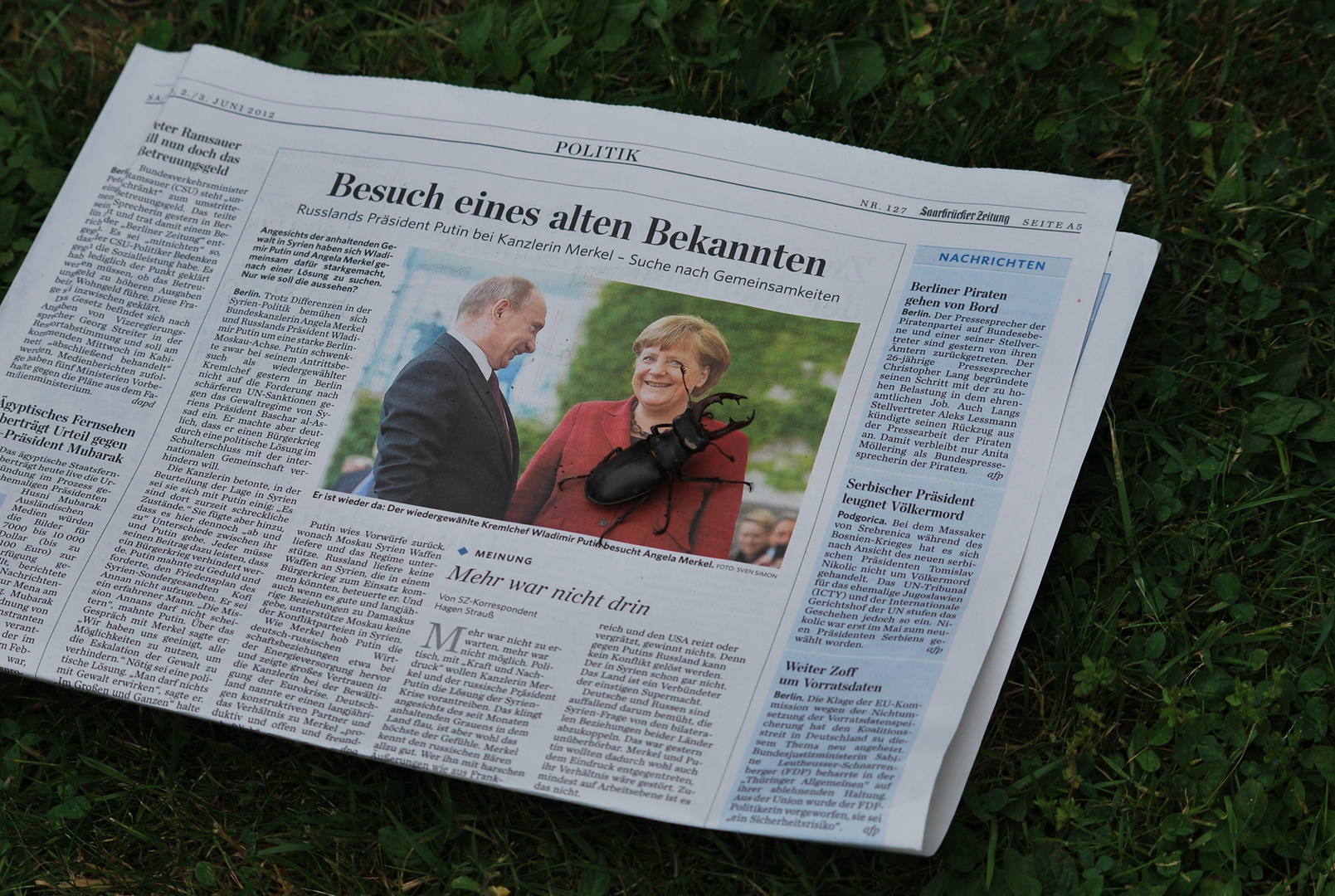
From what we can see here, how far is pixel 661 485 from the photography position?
3.83 ft

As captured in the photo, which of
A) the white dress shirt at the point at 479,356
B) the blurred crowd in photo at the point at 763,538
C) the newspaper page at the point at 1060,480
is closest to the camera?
the newspaper page at the point at 1060,480

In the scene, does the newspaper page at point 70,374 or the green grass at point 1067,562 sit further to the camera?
the newspaper page at point 70,374

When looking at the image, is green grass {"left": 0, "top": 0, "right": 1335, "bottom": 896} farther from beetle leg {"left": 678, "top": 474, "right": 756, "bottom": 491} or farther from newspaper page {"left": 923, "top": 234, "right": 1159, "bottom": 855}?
beetle leg {"left": 678, "top": 474, "right": 756, "bottom": 491}

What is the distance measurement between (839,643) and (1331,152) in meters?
0.91

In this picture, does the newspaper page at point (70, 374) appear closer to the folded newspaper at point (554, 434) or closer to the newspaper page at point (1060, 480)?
the folded newspaper at point (554, 434)

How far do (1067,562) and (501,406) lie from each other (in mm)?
705

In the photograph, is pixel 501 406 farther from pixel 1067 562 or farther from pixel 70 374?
pixel 1067 562

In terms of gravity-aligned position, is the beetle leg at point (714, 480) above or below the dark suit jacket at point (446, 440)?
above

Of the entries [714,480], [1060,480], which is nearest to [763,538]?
[714,480]

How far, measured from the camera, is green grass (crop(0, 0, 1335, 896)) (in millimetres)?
1026

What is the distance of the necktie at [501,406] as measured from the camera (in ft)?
3.93

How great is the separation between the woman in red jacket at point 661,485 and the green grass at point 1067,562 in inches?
12.6

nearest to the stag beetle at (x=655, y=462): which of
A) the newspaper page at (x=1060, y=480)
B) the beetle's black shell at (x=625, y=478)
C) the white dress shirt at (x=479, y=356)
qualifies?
the beetle's black shell at (x=625, y=478)

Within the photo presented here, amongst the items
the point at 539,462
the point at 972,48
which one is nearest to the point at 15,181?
the point at 539,462
